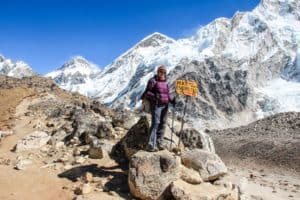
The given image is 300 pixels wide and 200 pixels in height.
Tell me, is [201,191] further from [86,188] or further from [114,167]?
[114,167]

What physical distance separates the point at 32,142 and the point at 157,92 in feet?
32.6

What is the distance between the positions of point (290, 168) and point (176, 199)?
812 inches

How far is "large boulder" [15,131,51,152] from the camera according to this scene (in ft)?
76.3

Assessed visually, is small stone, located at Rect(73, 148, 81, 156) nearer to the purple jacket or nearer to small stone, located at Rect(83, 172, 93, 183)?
small stone, located at Rect(83, 172, 93, 183)

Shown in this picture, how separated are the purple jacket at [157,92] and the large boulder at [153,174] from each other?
172 centimetres

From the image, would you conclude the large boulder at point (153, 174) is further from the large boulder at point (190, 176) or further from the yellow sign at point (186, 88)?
the yellow sign at point (186, 88)

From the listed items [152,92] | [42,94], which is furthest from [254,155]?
[152,92]

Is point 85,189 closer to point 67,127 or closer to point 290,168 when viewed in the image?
point 67,127

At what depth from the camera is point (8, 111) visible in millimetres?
36344

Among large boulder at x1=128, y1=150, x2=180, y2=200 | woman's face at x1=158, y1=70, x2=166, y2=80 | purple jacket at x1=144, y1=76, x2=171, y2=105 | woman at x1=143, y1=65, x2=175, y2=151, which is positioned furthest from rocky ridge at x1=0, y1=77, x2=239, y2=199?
woman's face at x1=158, y1=70, x2=166, y2=80

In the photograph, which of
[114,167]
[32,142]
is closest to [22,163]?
[114,167]

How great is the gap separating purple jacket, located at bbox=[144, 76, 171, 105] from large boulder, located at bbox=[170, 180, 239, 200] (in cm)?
267

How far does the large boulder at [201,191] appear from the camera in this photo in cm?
1392

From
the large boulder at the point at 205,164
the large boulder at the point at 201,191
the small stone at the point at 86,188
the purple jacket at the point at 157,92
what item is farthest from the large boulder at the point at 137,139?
the large boulder at the point at 201,191
